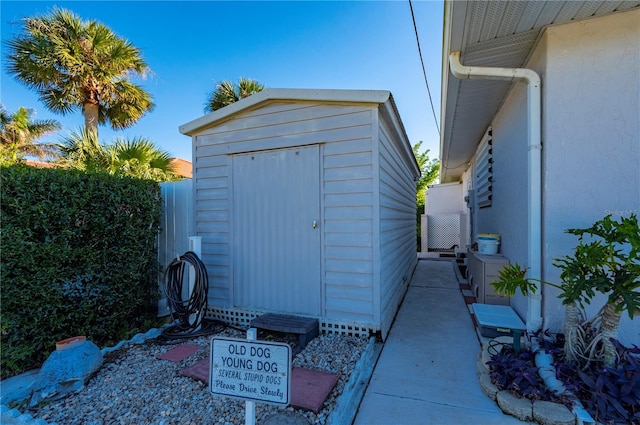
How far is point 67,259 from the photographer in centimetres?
263

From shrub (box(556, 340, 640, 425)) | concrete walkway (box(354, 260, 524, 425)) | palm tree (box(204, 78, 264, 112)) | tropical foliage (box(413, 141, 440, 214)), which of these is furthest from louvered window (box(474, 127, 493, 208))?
tropical foliage (box(413, 141, 440, 214))

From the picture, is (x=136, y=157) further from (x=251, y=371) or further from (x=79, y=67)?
(x=251, y=371)

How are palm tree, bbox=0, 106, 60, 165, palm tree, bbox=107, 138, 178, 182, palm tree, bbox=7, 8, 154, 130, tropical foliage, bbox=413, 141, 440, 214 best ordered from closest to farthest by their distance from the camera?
1. palm tree, bbox=107, 138, 178, 182
2. palm tree, bbox=7, 8, 154, 130
3. palm tree, bbox=0, 106, 60, 165
4. tropical foliage, bbox=413, 141, 440, 214

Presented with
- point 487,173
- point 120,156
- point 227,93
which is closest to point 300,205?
point 487,173

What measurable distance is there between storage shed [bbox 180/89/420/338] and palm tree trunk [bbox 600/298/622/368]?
5.42 feet

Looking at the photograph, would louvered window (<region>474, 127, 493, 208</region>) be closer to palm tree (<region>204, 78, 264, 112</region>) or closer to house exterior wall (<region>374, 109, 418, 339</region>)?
house exterior wall (<region>374, 109, 418, 339</region>)

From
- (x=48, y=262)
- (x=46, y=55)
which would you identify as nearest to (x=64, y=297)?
(x=48, y=262)

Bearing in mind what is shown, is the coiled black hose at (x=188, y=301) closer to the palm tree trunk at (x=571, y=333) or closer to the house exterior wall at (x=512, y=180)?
the palm tree trunk at (x=571, y=333)

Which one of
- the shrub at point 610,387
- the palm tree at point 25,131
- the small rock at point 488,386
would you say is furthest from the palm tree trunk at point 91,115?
the shrub at point 610,387

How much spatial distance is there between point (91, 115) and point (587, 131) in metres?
11.8

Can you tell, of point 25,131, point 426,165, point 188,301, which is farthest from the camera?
point 426,165

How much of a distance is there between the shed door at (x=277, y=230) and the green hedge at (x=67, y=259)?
3.85 feet

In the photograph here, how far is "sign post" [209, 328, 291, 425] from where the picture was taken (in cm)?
119

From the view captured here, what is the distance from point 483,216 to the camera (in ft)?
19.2
